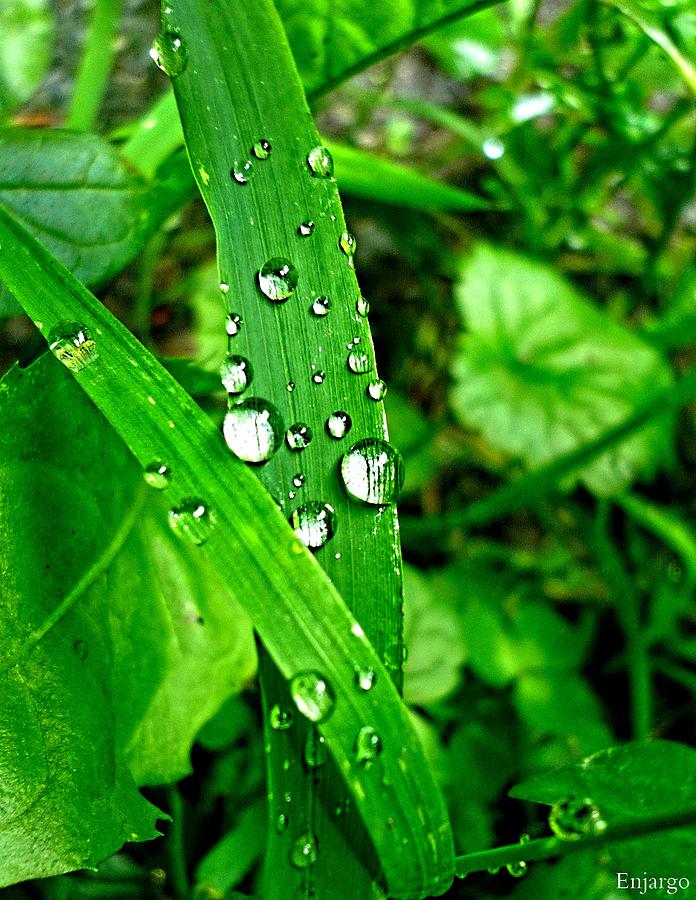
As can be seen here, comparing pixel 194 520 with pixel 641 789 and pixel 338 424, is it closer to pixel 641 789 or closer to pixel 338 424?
pixel 338 424

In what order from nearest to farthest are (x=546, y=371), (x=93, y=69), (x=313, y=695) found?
(x=313, y=695), (x=93, y=69), (x=546, y=371)

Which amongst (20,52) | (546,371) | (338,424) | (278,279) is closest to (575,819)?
(338,424)

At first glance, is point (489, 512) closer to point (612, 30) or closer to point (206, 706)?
point (206, 706)

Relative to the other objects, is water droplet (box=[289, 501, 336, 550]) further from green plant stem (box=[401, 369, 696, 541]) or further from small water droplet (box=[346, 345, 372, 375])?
green plant stem (box=[401, 369, 696, 541])


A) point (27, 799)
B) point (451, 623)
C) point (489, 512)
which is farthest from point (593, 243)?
point (27, 799)

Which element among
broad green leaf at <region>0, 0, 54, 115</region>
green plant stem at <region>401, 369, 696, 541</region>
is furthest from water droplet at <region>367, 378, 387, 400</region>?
broad green leaf at <region>0, 0, 54, 115</region>

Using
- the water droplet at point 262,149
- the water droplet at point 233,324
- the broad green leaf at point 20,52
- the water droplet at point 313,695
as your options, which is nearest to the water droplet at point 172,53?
the water droplet at point 262,149

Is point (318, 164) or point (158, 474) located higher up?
point (318, 164)
